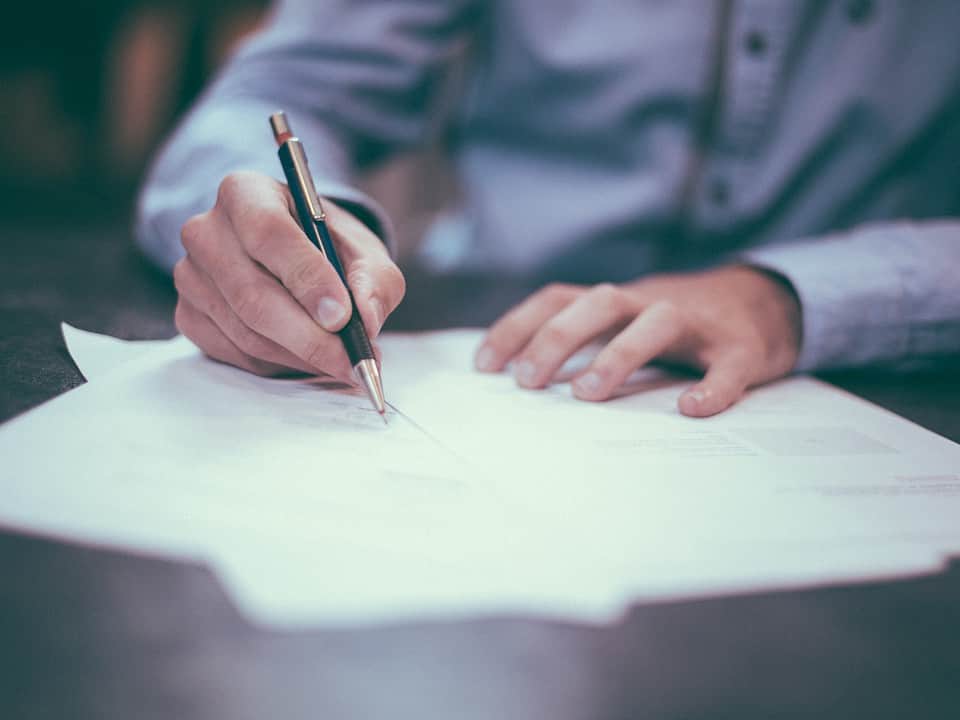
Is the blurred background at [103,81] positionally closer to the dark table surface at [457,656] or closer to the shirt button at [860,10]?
the shirt button at [860,10]

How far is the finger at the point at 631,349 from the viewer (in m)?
0.41

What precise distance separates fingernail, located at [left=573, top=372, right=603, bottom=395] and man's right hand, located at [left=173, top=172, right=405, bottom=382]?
116 millimetres

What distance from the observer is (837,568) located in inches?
9.7

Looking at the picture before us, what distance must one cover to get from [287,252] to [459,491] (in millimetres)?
159

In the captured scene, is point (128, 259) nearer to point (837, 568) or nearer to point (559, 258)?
point (559, 258)

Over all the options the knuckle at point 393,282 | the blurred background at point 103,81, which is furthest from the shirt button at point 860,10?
the blurred background at point 103,81

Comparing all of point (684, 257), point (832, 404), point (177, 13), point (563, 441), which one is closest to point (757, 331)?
point (832, 404)

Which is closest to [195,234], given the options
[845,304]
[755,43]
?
[845,304]

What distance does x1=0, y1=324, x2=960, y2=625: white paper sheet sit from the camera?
22cm

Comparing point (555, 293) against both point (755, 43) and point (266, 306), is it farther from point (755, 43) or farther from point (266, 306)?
point (755, 43)

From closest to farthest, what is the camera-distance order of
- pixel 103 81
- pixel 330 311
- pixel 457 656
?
pixel 457 656 < pixel 330 311 < pixel 103 81

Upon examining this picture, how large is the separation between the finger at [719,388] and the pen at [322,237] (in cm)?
17

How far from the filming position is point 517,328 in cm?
46

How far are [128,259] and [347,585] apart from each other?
57 centimetres
